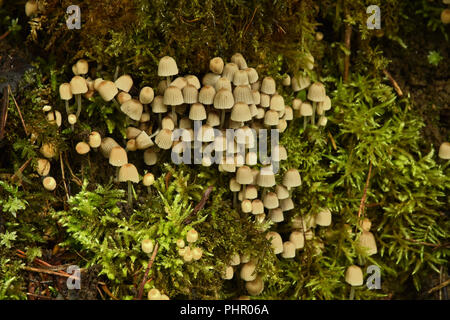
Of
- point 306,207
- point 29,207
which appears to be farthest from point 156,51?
point 306,207

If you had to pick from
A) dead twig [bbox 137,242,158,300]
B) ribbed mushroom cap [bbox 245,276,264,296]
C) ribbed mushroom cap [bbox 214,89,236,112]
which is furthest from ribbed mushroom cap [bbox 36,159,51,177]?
ribbed mushroom cap [bbox 245,276,264,296]

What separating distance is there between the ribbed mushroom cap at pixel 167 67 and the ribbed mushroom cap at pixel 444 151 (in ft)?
5.72

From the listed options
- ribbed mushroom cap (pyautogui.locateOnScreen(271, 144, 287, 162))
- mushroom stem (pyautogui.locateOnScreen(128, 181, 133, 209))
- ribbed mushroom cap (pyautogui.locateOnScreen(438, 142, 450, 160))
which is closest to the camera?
mushroom stem (pyautogui.locateOnScreen(128, 181, 133, 209))

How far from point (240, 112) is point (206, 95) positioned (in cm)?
20

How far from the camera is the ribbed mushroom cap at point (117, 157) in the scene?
263 cm

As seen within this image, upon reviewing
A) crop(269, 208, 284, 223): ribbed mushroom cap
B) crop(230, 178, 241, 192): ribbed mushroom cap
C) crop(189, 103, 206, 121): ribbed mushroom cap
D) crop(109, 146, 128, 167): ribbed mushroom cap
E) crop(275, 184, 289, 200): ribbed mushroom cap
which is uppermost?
crop(189, 103, 206, 121): ribbed mushroom cap

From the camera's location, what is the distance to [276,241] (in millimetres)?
2900

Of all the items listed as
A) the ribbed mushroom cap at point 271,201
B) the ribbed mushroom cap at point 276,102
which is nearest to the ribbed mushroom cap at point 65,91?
the ribbed mushroom cap at point 276,102

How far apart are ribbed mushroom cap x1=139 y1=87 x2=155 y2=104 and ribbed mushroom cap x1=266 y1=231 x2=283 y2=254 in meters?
1.04

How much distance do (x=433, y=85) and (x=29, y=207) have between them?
2573 mm

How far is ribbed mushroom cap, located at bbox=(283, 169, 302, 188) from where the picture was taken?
9.29ft

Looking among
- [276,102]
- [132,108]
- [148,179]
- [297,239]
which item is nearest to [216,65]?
[276,102]

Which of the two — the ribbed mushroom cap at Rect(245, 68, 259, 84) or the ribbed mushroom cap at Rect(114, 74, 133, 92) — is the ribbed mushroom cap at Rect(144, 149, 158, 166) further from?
the ribbed mushroom cap at Rect(245, 68, 259, 84)
